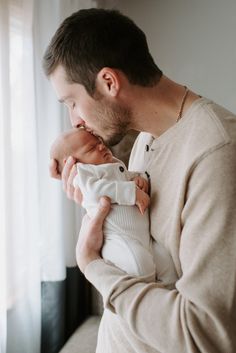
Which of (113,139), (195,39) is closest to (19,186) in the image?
(113,139)

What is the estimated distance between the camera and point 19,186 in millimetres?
1689

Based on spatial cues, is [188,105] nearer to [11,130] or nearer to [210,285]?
[210,285]

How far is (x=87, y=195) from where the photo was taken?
1021 mm

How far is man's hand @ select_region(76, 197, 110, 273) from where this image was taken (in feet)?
3.04

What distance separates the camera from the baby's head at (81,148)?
3.80 feet

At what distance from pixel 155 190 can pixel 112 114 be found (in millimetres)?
247

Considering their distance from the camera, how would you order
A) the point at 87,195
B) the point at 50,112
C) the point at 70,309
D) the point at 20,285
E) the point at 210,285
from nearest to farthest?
the point at 210,285 < the point at 87,195 < the point at 20,285 < the point at 50,112 < the point at 70,309

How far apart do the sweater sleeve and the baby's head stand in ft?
1.65

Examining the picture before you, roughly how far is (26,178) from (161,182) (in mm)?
1027

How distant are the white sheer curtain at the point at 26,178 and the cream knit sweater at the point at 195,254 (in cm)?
94

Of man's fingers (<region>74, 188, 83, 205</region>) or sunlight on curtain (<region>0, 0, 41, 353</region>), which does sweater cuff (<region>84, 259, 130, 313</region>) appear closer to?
man's fingers (<region>74, 188, 83, 205</region>)

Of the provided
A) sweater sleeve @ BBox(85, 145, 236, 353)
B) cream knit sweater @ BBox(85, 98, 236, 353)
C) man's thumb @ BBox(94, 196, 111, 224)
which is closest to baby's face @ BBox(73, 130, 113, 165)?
man's thumb @ BBox(94, 196, 111, 224)

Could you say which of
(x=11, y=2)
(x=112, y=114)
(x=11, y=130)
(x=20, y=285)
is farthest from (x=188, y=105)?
(x=20, y=285)

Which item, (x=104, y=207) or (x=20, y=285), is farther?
(x=20, y=285)
